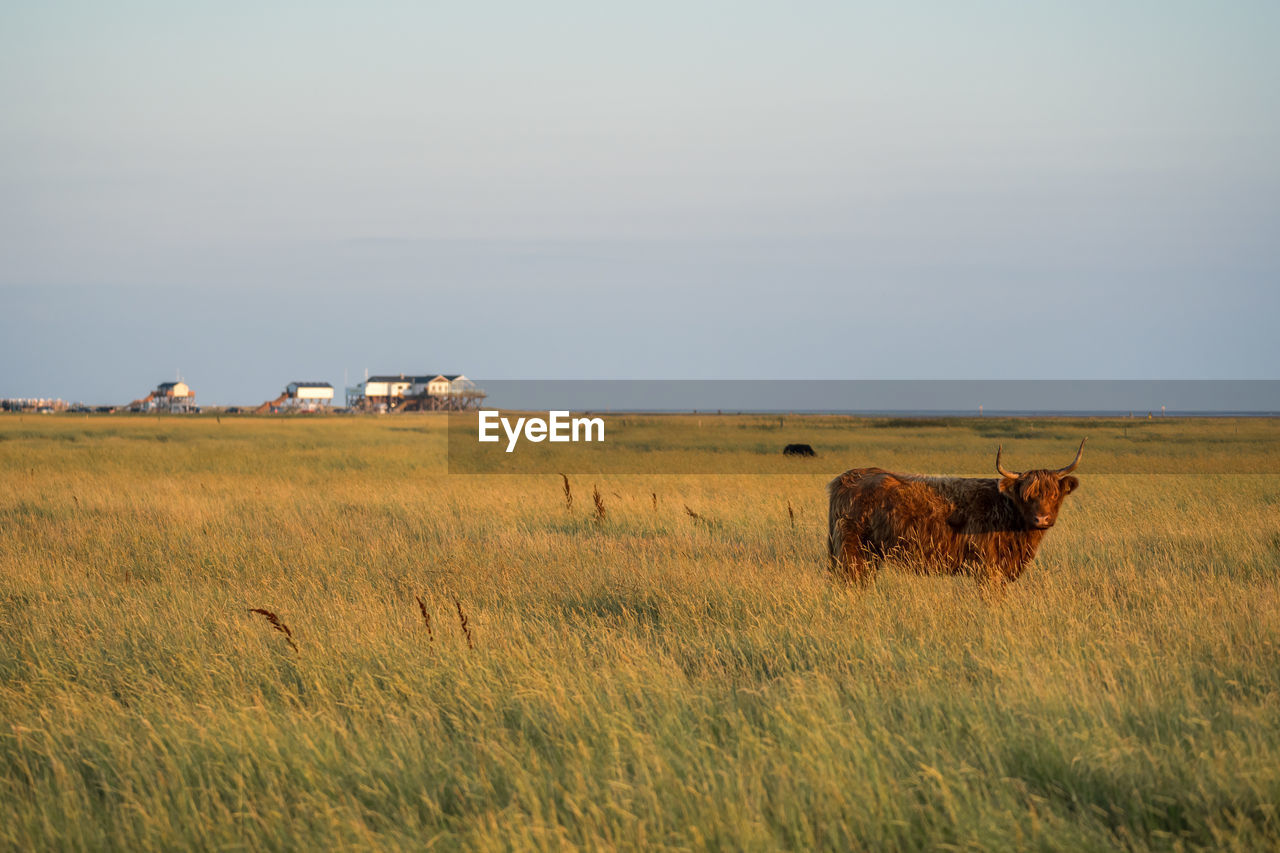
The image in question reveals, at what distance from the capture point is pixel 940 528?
8742 millimetres

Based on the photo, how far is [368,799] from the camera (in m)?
4.53

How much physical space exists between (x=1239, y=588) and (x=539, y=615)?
637 centimetres

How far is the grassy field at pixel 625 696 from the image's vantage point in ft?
13.6

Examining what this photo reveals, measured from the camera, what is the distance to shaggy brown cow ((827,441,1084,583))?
28.6 feet

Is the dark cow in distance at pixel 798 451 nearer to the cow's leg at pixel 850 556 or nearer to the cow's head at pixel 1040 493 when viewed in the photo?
the cow's leg at pixel 850 556

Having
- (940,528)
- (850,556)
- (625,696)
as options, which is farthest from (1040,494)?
(625,696)

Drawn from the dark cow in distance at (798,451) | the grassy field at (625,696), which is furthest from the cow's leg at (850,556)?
the dark cow in distance at (798,451)

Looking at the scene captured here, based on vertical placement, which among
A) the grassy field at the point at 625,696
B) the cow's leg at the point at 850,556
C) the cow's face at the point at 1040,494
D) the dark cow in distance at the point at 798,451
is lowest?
the dark cow in distance at the point at 798,451

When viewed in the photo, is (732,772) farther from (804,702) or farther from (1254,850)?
(1254,850)

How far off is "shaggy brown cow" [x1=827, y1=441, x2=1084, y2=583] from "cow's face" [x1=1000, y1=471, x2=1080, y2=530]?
0.17 m

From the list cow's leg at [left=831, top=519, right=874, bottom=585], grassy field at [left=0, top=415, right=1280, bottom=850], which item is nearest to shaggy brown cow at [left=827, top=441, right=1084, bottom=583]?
cow's leg at [left=831, top=519, right=874, bottom=585]

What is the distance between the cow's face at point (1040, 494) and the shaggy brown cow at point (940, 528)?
17 cm

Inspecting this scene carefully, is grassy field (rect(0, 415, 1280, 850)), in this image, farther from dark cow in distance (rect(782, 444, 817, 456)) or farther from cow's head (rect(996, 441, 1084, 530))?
dark cow in distance (rect(782, 444, 817, 456))

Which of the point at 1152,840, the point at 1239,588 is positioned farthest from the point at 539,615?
the point at 1239,588
